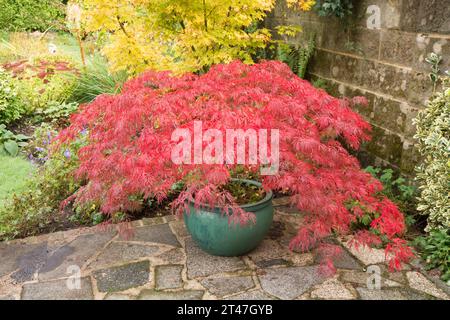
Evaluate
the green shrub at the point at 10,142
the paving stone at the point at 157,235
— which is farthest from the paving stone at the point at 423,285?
the green shrub at the point at 10,142

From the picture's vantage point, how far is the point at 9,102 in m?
6.07

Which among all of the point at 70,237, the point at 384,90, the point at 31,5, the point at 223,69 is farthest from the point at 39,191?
the point at 31,5

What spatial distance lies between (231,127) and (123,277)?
4.34 ft

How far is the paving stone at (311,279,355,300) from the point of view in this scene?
113 inches

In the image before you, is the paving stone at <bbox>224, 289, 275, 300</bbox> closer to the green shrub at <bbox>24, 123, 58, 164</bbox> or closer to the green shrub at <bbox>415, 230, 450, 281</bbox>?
the green shrub at <bbox>415, 230, 450, 281</bbox>

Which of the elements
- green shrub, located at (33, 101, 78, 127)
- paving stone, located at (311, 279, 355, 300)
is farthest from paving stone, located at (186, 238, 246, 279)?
green shrub, located at (33, 101, 78, 127)

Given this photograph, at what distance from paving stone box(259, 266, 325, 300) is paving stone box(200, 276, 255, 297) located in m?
0.10

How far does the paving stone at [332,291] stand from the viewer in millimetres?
2861

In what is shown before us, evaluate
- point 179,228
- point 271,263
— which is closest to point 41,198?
point 179,228

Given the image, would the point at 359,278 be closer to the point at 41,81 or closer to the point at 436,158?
the point at 436,158

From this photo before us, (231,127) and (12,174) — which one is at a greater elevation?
(231,127)

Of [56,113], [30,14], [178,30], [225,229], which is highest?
[30,14]

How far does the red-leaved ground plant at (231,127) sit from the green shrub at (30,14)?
9579 millimetres
